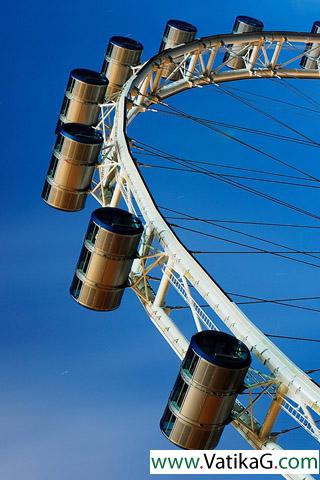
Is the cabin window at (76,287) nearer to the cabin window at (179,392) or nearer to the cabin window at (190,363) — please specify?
the cabin window at (179,392)

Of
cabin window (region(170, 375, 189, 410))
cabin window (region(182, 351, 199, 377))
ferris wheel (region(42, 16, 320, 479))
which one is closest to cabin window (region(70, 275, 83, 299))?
ferris wheel (region(42, 16, 320, 479))

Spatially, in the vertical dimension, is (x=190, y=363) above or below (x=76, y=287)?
above

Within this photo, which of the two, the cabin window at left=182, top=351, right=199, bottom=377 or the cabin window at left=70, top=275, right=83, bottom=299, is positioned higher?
the cabin window at left=182, top=351, right=199, bottom=377

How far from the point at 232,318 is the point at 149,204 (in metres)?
2.88

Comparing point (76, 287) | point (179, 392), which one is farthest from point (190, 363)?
point (76, 287)

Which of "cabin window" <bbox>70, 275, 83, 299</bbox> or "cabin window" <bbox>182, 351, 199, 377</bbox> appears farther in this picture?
"cabin window" <bbox>70, 275, 83, 299</bbox>

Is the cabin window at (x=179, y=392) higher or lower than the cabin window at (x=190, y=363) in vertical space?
lower

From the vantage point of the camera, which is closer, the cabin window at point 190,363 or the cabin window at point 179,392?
the cabin window at point 190,363

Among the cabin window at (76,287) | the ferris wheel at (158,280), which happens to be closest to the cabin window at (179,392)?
the ferris wheel at (158,280)

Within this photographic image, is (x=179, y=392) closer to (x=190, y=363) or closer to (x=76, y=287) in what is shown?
(x=190, y=363)

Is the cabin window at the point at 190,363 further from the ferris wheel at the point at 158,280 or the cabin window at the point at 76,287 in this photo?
the cabin window at the point at 76,287

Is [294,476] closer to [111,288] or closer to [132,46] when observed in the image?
[111,288]

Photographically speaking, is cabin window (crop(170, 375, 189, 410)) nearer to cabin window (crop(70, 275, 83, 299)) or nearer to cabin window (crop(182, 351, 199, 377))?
cabin window (crop(182, 351, 199, 377))

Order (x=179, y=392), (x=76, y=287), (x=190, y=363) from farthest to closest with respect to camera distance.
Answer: (x=76, y=287)
(x=179, y=392)
(x=190, y=363)
